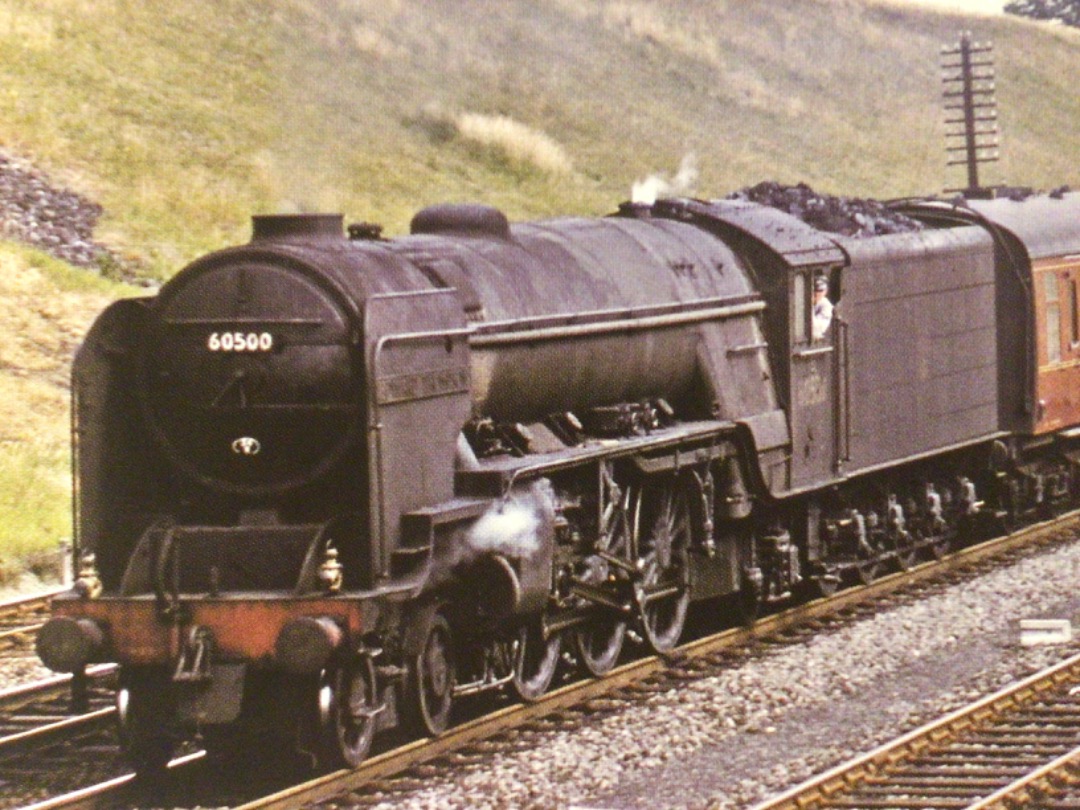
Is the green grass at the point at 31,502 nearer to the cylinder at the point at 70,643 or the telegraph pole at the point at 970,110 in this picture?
the cylinder at the point at 70,643

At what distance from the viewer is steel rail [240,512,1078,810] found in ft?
37.3

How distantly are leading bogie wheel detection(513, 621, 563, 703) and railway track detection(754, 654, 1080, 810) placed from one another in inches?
94.9

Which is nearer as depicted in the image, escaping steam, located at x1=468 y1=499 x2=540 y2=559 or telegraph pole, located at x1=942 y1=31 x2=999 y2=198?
escaping steam, located at x1=468 y1=499 x2=540 y2=559

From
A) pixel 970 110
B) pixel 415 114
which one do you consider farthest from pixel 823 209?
pixel 415 114

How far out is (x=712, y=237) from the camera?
1645 cm

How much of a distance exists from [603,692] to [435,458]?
2.67 meters

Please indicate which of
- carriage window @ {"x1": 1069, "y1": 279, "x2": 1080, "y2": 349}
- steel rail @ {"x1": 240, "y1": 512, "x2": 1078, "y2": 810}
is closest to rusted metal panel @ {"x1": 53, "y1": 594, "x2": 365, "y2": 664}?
steel rail @ {"x1": 240, "y1": 512, "x2": 1078, "y2": 810}

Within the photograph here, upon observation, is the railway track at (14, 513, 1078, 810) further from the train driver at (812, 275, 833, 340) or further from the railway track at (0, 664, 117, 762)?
the train driver at (812, 275, 833, 340)

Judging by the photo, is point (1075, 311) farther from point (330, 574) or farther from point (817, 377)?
point (330, 574)

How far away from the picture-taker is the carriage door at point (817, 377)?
1666 cm

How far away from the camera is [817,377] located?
56.0ft

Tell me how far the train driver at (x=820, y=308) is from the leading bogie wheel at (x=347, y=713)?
6.42 metres

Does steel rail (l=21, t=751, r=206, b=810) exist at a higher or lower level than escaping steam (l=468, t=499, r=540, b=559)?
lower

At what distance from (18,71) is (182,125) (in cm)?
337
